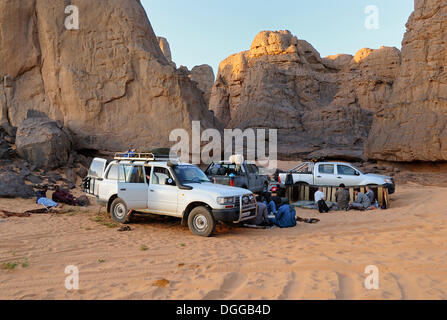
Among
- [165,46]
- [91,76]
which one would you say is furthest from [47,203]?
[165,46]

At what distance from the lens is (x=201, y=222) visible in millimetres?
7621

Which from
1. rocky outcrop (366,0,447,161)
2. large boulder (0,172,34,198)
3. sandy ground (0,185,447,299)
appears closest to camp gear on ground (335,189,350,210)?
sandy ground (0,185,447,299)

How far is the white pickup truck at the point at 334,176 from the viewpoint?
44.5 ft

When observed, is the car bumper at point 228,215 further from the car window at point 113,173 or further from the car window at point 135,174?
the car window at point 113,173

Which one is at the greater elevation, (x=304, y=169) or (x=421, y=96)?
(x=421, y=96)

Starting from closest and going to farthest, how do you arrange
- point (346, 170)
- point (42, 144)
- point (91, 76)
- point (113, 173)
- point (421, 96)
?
point (113, 173) → point (346, 170) → point (42, 144) → point (91, 76) → point (421, 96)

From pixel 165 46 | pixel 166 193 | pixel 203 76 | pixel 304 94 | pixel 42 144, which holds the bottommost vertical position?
pixel 166 193

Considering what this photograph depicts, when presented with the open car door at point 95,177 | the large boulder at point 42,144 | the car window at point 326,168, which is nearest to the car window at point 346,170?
the car window at point 326,168

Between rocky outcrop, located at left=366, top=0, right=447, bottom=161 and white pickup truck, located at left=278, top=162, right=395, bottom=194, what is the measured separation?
9.63 meters

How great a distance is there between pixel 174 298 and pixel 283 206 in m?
5.58

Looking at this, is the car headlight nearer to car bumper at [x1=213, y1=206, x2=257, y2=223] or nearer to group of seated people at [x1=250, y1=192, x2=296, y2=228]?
car bumper at [x1=213, y1=206, x2=257, y2=223]

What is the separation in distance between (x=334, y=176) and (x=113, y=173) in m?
9.82

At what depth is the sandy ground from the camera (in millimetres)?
4004

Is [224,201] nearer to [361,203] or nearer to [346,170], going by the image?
[361,203]
